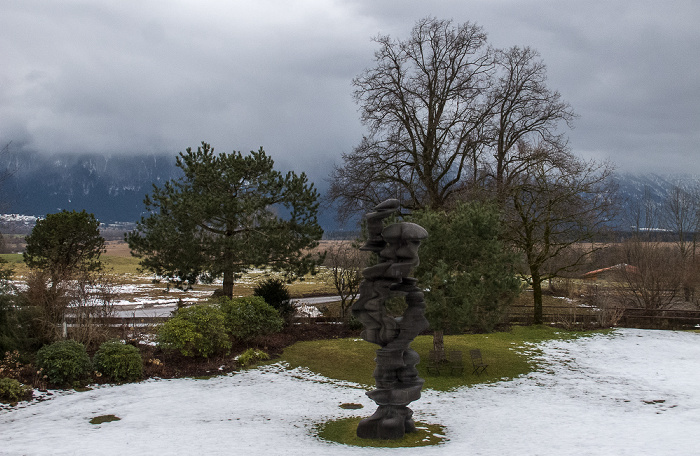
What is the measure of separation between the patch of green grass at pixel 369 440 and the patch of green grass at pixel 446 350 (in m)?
3.70

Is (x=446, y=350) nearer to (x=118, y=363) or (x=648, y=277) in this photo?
(x=118, y=363)

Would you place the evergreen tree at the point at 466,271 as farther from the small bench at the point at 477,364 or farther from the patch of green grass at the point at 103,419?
the patch of green grass at the point at 103,419

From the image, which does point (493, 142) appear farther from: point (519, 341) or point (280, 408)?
point (280, 408)

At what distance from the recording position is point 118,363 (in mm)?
15258

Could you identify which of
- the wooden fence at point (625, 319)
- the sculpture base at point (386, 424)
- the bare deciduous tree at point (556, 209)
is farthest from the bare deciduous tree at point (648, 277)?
the sculpture base at point (386, 424)

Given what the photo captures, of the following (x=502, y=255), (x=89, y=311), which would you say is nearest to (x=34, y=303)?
(x=89, y=311)

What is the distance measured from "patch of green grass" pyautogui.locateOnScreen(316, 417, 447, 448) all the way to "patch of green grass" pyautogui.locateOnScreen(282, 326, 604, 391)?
370 centimetres

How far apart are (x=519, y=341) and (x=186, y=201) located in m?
14.8

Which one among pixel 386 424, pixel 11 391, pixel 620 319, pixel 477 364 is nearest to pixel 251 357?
pixel 11 391

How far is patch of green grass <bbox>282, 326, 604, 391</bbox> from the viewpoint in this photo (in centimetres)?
1616

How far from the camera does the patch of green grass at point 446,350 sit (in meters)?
16.2

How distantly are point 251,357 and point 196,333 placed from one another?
2.14 metres

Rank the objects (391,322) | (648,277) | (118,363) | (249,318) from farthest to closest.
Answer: (648,277) < (249,318) < (118,363) < (391,322)

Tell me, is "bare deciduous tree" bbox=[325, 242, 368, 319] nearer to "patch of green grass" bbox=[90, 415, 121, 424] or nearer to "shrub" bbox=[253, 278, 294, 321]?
"shrub" bbox=[253, 278, 294, 321]
